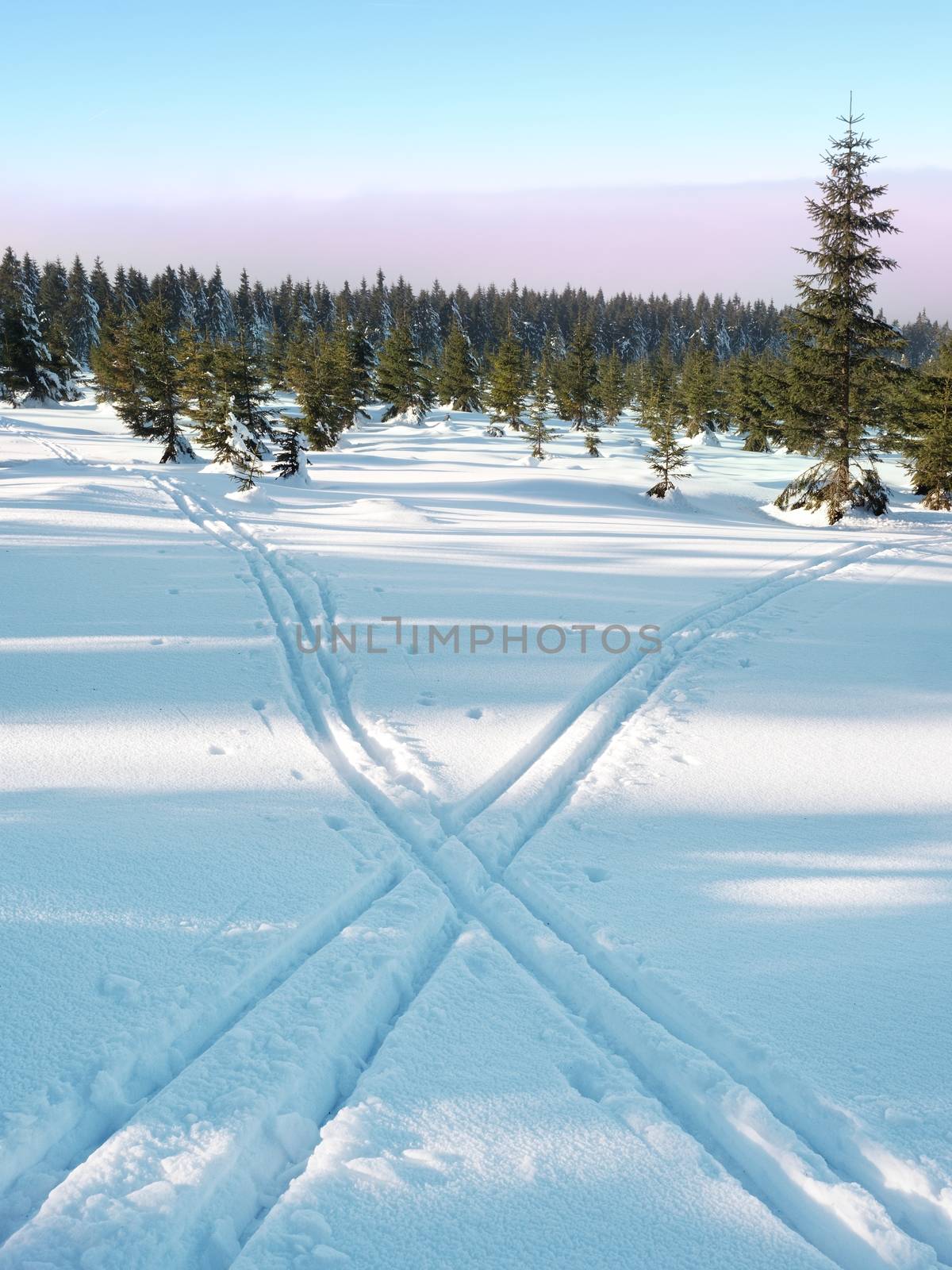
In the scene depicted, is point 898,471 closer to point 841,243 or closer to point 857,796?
point 841,243

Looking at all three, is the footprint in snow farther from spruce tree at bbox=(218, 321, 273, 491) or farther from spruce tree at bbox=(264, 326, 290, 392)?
spruce tree at bbox=(264, 326, 290, 392)

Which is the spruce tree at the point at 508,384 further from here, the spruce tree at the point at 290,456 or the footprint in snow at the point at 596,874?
the footprint in snow at the point at 596,874

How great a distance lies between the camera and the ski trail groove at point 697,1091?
8.53ft

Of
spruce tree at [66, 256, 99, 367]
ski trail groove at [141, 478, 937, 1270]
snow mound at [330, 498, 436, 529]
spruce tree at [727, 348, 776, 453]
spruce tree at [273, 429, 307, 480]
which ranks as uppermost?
spruce tree at [66, 256, 99, 367]

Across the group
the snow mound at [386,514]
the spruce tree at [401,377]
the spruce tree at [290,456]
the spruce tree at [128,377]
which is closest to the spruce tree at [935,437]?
the snow mound at [386,514]

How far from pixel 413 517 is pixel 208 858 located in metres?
12.6

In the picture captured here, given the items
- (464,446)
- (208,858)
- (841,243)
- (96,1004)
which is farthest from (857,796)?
(464,446)

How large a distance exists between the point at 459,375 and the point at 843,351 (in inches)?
1467

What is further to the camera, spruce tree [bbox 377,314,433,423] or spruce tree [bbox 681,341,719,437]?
spruce tree [bbox 681,341,719,437]

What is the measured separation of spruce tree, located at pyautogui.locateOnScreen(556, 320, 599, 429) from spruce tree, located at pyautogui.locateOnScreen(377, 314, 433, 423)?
29.6 ft

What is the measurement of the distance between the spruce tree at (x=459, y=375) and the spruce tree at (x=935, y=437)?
31.8 meters

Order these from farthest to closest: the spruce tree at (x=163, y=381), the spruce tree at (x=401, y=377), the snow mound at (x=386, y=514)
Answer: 1. the spruce tree at (x=401, y=377)
2. the spruce tree at (x=163, y=381)
3. the snow mound at (x=386, y=514)

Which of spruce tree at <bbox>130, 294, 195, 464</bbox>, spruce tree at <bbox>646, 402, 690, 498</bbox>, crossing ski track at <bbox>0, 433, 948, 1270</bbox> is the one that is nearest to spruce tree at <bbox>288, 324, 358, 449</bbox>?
spruce tree at <bbox>130, 294, 195, 464</bbox>

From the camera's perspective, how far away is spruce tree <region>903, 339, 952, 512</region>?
2712cm
